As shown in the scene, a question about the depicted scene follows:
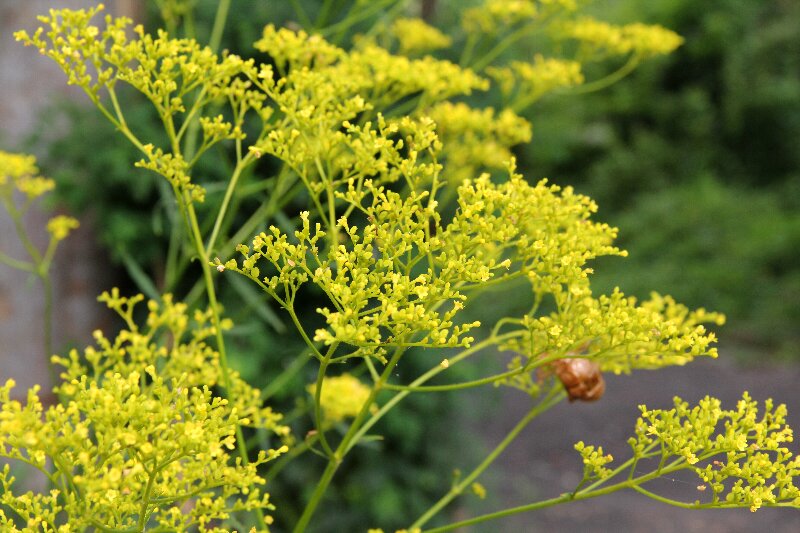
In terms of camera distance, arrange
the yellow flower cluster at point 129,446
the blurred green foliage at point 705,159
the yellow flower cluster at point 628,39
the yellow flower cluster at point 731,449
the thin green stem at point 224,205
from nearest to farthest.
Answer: the yellow flower cluster at point 129,446
the yellow flower cluster at point 731,449
the thin green stem at point 224,205
the yellow flower cluster at point 628,39
the blurred green foliage at point 705,159

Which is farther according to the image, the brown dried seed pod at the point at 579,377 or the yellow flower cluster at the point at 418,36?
the yellow flower cluster at the point at 418,36

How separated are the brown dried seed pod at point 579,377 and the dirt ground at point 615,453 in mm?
2531

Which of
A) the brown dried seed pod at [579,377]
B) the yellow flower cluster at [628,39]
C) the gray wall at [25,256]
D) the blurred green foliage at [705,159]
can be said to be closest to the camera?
the brown dried seed pod at [579,377]

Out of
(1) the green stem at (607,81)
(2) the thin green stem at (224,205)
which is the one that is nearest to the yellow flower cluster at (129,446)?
(2) the thin green stem at (224,205)

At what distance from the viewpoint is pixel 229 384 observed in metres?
1.00

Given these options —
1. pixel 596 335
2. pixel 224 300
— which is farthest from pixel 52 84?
pixel 596 335

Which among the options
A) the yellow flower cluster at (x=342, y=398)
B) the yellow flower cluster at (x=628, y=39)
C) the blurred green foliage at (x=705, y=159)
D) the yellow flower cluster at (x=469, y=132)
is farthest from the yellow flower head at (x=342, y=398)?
the blurred green foliage at (x=705, y=159)

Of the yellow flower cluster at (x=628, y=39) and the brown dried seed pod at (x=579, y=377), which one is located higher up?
the yellow flower cluster at (x=628, y=39)

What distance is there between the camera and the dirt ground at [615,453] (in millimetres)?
4797

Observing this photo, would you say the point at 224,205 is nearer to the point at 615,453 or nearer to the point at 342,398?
the point at 342,398

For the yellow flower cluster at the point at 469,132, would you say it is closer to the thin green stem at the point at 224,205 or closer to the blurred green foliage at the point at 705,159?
the thin green stem at the point at 224,205

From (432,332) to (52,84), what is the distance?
2.50m

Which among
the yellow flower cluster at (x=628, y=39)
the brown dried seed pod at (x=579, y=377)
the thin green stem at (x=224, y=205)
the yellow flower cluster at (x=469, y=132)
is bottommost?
the brown dried seed pod at (x=579, y=377)

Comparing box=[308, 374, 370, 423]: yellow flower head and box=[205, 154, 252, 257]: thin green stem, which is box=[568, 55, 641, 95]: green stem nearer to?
box=[308, 374, 370, 423]: yellow flower head
